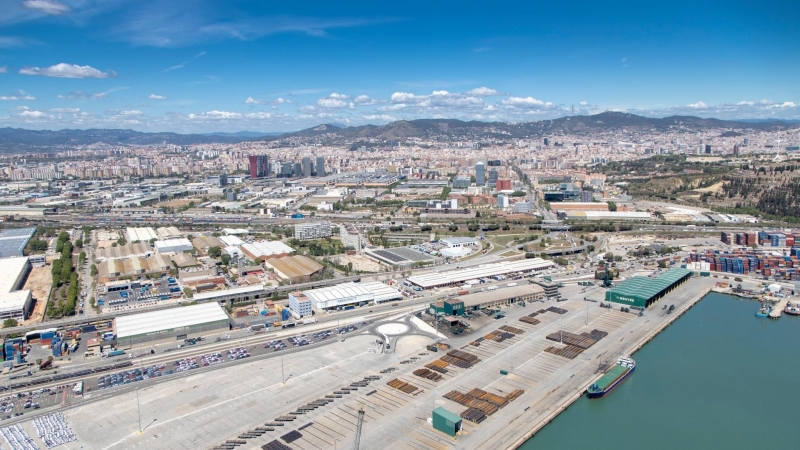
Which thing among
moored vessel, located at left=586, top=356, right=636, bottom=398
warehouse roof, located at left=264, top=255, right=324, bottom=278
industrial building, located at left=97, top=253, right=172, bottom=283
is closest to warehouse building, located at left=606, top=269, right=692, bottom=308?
moored vessel, located at left=586, top=356, right=636, bottom=398

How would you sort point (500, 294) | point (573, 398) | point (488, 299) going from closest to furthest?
point (573, 398) → point (488, 299) → point (500, 294)

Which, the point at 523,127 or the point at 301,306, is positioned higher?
the point at 523,127

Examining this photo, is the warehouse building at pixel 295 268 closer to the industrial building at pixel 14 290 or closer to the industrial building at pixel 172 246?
the industrial building at pixel 172 246

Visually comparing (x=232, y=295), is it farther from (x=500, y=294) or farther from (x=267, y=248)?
(x=500, y=294)

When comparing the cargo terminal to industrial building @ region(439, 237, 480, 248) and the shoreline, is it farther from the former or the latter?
industrial building @ region(439, 237, 480, 248)

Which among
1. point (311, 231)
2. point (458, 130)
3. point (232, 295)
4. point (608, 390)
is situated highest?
point (458, 130)

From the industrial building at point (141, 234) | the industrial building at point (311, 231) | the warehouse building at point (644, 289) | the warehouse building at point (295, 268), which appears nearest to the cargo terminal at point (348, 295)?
the warehouse building at point (295, 268)

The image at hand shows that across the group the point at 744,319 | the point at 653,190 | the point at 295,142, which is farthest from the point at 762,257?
the point at 295,142

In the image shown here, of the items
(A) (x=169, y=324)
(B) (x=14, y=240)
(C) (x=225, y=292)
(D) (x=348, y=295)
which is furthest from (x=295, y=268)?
(B) (x=14, y=240)
